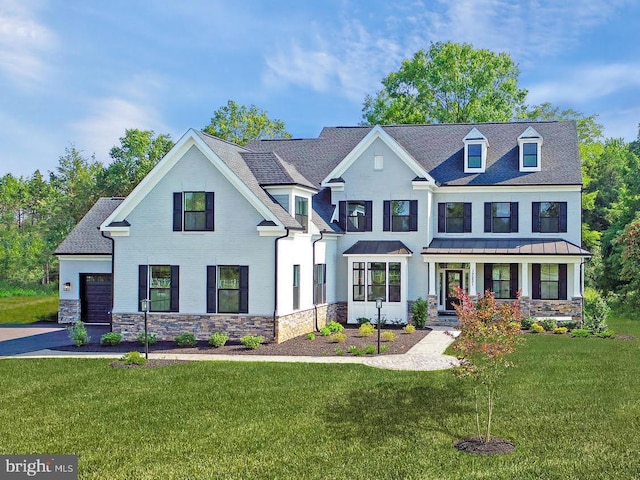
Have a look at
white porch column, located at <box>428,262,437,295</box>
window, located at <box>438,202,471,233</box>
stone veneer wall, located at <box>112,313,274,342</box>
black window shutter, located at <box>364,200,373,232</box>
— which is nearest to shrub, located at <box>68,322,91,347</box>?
stone veneer wall, located at <box>112,313,274,342</box>

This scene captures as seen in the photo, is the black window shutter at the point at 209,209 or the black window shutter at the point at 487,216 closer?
the black window shutter at the point at 209,209

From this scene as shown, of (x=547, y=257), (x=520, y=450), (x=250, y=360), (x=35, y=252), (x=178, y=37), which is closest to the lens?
(x=520, y=450)

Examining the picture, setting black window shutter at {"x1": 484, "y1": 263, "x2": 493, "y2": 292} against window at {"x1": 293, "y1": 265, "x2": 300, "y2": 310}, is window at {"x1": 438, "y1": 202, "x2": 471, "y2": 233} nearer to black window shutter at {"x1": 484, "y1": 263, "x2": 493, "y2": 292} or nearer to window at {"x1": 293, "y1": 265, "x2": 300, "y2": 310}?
black window shutter at {"x1": 484, "y1": 263, "x2": 493, "y2": 292}

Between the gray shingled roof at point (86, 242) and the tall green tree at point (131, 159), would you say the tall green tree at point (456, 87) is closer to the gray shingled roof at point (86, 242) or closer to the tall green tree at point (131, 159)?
the tall green tree at point (131, 159)

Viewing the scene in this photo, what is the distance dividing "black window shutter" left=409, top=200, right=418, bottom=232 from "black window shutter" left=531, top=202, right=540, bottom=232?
515 cm

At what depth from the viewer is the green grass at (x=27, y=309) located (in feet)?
100.0

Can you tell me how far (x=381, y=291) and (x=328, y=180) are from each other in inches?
214

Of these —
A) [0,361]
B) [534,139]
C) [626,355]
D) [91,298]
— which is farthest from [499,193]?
[0,361]

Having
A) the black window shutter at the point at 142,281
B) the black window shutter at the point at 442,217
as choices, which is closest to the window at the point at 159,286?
the black window shutter at the point at 142,281

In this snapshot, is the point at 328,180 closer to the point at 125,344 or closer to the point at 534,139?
the point at 534,139

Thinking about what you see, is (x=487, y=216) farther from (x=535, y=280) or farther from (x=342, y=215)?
(x=342, y=215)

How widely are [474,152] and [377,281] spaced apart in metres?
7.54

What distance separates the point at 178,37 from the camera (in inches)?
837

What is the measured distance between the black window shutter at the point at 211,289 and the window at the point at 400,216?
9319 millimetres
